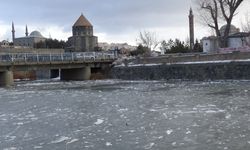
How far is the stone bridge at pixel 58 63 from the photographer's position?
53562 millimetres

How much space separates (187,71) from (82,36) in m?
94.7

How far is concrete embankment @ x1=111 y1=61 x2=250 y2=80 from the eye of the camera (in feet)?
148

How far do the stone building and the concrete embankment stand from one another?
81809mm

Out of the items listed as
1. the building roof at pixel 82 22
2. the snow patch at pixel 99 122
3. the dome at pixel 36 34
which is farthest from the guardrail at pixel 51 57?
the dome at pixel 36 34

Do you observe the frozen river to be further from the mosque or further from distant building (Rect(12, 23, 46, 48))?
distant building (Rect(12, 23, 46, 48))

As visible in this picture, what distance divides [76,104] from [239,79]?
2180 cm

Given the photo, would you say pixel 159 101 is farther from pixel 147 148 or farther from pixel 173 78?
pixel 173 78

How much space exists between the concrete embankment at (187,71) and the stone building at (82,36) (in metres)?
81.8

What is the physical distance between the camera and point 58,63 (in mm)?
58125

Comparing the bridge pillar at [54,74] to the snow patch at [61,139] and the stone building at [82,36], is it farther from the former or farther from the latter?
the snow patch at [61,139]

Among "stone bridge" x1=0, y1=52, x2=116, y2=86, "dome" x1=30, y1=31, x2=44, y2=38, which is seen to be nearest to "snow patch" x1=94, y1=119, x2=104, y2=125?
"stone bridge" x1=0, y1=52, x2=116, y2=86

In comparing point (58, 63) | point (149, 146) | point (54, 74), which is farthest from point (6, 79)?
point (149, 146)

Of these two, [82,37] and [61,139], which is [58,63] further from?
[82,37]

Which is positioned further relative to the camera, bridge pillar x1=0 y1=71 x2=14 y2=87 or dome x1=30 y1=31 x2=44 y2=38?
dome x1=30 y1=31 x2=44 y2=38
